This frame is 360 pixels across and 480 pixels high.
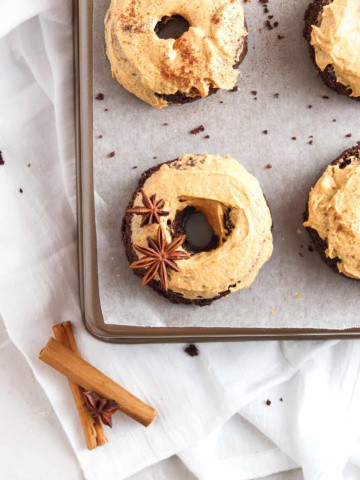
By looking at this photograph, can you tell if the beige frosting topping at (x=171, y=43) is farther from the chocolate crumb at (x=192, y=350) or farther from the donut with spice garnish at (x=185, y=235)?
the chocolate crumb at (x=192, y=350)

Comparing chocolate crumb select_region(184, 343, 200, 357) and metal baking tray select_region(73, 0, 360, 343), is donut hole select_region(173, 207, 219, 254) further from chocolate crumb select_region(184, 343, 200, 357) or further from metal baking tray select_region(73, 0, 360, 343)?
chocolate crumb select_region(184, 343, 200, 357)

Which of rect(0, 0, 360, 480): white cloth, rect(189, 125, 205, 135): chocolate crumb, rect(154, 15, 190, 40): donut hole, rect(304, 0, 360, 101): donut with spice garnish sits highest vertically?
rect(154, 15, 190, 40): donut hole

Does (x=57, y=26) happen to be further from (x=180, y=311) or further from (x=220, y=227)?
(x=180, y=311)

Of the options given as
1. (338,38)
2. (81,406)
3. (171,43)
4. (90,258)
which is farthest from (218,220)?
(81,406)

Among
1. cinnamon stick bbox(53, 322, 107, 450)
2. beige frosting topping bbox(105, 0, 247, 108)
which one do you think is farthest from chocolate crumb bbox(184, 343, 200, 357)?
beige frosting topping bbox(105, 0, 247, 108)

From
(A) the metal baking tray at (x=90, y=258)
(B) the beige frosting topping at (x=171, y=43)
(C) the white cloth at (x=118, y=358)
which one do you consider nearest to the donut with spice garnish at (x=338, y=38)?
(B) the beige frosting topping at (x=171, y=43)
